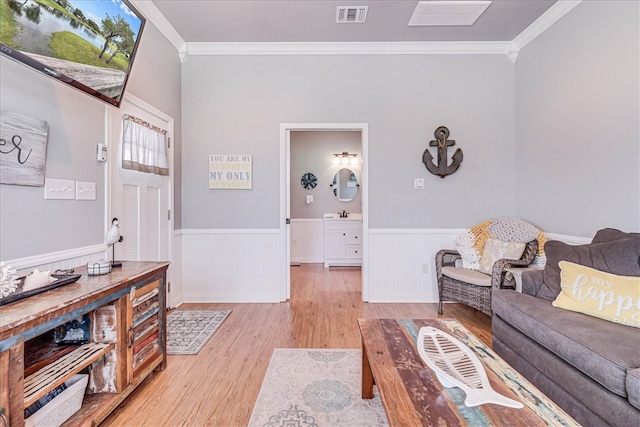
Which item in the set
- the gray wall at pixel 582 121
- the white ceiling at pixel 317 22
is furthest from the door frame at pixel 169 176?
the gray wall at pixel 582 121

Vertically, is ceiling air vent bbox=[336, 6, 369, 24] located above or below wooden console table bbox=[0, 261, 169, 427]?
above

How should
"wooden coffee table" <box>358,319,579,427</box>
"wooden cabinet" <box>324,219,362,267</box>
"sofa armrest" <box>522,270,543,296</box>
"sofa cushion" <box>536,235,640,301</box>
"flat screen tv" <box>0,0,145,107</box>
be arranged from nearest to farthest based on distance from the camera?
"wooden coffee table" <box>358,319,579,427</box>, "flat screen tv" <box>0,0,145,107</box>, "sofa cushion" <box>536,235,640,301</box>, "sofa armrest" <box>522,270,543,296</box>, "wooden cabinet" <box>324,219,362,267</box>

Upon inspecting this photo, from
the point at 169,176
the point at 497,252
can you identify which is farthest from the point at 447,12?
the point at 169,176

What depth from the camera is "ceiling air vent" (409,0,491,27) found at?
265cm

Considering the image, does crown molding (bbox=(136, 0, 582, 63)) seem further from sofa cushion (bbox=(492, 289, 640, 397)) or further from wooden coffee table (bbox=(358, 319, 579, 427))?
wooden coffee table (bbox=(358, 319, 579, 427))

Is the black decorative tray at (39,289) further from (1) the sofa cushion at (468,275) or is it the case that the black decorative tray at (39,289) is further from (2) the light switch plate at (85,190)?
(1) the sofa cushion at (468,275)

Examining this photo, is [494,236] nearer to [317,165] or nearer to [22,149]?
[317,165]

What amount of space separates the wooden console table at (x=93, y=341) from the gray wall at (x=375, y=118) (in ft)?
5.58

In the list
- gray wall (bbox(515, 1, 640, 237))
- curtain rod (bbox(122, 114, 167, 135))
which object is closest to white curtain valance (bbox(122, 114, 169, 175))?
curtain rod (bbox(122, 114, 167, 135))

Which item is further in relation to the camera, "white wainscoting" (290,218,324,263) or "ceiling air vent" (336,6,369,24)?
"white wainscoting" (290,218,324,263)

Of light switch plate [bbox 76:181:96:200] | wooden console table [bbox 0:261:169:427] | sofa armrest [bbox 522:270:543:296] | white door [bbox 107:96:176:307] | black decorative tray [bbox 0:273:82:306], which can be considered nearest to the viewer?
wooden console table [bbox 0:261:169:427]

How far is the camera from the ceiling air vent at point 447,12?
2648mm

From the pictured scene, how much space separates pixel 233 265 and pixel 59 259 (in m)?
1.80

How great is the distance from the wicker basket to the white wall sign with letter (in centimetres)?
222
